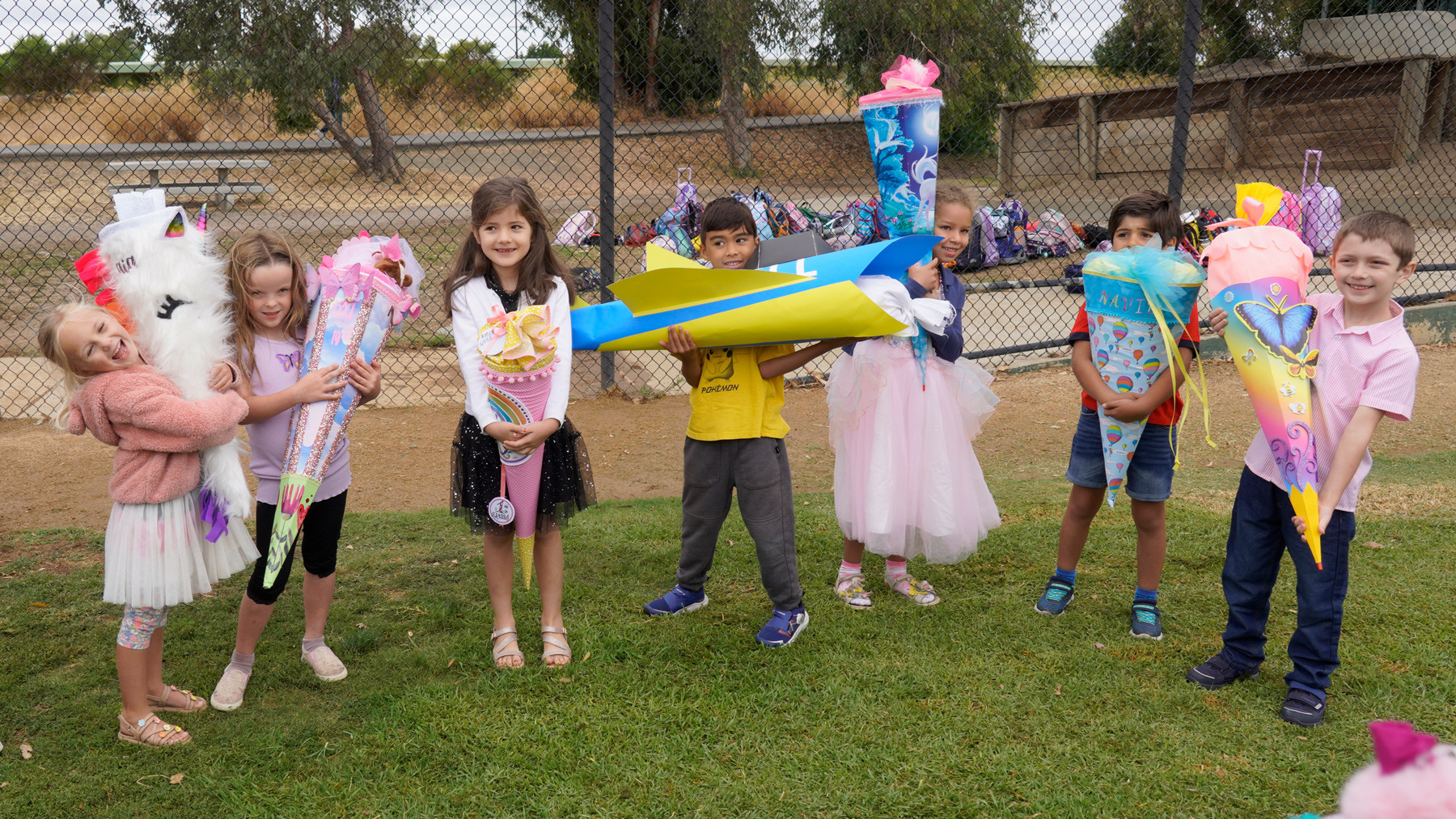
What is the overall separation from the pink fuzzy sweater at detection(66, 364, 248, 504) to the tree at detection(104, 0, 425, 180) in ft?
23.4

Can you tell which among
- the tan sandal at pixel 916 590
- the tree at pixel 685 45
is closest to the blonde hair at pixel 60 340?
the tan sandal at pixel 916 590

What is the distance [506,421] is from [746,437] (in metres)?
0.68

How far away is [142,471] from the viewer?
8.11 ft

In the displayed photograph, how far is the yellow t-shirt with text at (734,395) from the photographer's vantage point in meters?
2.99

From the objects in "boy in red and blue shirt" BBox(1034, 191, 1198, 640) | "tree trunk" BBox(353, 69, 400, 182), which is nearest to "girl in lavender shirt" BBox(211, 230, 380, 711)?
"boy in red and blue shirt" BBox(1034, 191, 1198, 640)

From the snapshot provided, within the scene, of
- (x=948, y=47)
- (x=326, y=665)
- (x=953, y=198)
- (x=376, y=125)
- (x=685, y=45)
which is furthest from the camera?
(x=376, y=125)

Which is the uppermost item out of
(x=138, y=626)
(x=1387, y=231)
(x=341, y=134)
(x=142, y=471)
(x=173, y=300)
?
(x=341, y=134)

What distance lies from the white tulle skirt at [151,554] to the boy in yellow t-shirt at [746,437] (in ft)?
4.33

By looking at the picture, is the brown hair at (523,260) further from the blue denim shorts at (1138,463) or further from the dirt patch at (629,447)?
the dirt patch at (629,447)

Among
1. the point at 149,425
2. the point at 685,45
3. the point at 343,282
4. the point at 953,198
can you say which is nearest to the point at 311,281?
the point at 343,282

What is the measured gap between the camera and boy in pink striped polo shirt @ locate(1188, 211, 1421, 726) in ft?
8.23

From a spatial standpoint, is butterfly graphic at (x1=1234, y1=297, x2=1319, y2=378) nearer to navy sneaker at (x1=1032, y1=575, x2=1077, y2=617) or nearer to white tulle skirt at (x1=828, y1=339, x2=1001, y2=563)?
white tulle skirt at (x1=828, y1=339, x2=1001, y2=563)

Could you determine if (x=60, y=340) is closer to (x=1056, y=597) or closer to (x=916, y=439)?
(x=916, y=439)

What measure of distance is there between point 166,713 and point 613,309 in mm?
1587
